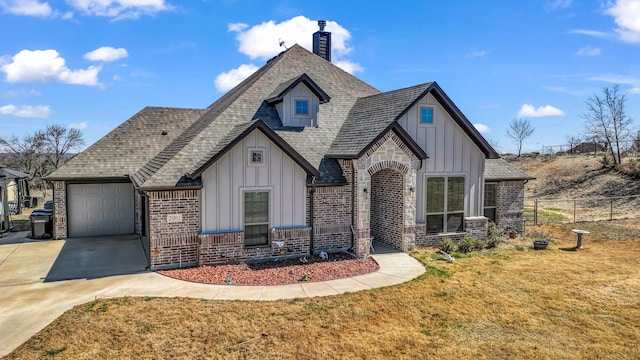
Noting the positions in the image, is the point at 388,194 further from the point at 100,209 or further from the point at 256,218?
the point at 100,209

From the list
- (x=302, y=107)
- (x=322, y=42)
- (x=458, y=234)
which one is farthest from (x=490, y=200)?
(x=322, y=42)

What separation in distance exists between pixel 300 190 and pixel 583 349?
349 inches

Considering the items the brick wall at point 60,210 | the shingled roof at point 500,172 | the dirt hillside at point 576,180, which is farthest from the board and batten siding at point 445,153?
the dirt hillside at point 576,180

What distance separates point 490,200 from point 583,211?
45.0ft

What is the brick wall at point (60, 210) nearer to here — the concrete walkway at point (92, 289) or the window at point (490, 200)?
the concrete walkway at point (92, 289)

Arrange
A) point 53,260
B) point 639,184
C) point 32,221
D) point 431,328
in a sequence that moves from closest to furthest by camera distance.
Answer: point 431,328 → point 53,260 → point 32,221 → point 639,184

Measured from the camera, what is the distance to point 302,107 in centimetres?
1692

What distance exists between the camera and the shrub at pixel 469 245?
1548cm

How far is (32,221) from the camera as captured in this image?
17.1 metres

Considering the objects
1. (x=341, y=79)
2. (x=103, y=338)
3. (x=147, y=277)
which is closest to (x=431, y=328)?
(x=103, y=338)

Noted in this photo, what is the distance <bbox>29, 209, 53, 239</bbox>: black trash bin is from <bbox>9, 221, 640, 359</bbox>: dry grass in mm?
10101

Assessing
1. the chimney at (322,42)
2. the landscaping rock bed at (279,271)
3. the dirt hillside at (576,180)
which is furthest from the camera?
the dirt hillside at (576,180)

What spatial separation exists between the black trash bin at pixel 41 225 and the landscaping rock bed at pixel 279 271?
863 cm

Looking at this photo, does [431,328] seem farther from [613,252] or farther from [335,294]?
[613,252]
